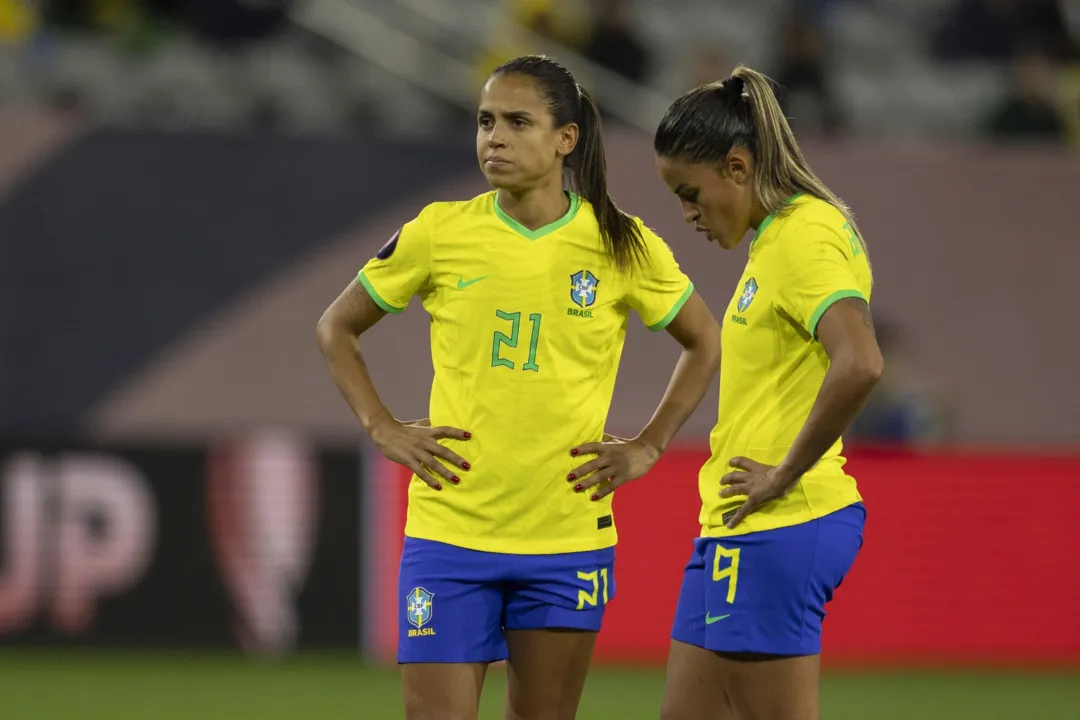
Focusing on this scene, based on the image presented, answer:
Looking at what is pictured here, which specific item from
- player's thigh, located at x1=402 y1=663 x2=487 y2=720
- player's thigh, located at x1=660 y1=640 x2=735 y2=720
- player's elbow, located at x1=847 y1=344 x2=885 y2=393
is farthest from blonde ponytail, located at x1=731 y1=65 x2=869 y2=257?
player's thigh, located at x1=402 y1=663 x2=487 y2=720

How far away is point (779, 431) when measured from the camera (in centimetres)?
404

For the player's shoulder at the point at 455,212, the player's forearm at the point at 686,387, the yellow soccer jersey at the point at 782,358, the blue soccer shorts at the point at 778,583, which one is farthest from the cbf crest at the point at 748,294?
the player's shoulder at the point at 455,212

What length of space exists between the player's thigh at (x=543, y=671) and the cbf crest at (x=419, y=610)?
9.5 inches

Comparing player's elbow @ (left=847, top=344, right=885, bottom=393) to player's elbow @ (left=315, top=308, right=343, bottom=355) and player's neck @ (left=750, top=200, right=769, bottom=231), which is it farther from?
player's elbow @ (left=315, top=308, right=343, bottom=355)

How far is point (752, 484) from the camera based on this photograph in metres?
4.01

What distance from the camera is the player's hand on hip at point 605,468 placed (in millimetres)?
4230

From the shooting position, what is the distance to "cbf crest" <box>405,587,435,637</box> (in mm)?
4180

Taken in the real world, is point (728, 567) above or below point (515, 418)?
below

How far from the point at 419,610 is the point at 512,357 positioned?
0.69 m

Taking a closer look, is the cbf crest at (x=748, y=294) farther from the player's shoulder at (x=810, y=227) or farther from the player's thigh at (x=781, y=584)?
the player's thigh at (x=781, y=584)

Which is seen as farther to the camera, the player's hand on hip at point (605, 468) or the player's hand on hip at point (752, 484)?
the player's hand on hip at point (605, 468)

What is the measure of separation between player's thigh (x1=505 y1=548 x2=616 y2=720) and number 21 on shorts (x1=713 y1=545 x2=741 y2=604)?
13.0 inches

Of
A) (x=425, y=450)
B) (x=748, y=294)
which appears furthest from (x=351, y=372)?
(x=748, y=294)

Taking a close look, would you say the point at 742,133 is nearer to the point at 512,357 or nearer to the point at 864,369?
the point at 864,369
